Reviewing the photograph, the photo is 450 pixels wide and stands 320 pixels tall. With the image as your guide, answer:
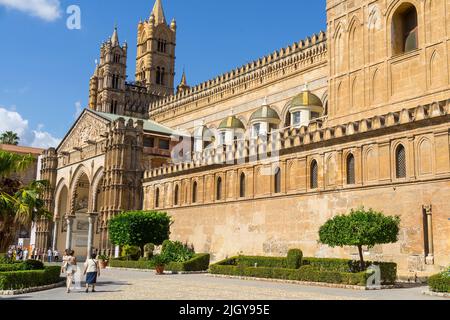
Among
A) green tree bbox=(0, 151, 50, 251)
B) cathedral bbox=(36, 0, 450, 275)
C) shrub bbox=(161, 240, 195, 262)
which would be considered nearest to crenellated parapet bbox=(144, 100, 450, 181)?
cathedral bbox=(36, 0, 450, 275)

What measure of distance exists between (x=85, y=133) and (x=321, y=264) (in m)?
41.6

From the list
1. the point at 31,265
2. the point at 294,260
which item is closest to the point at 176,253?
the point at 294,260

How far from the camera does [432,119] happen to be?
2662cm

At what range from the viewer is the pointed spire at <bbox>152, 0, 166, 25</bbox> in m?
92.1

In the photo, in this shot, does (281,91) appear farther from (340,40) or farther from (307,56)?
(340,40)

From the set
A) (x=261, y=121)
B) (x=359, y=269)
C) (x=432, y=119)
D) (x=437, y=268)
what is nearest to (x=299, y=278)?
(x=359, y=269)

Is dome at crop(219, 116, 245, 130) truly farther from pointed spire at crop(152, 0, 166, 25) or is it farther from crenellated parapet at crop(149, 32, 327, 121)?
pointed spire at crop(152, 0, 166, 25)

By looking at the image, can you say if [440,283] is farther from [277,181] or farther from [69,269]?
[277,181]

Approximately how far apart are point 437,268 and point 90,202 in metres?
40.0

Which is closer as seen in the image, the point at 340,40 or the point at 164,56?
the point at 340,40

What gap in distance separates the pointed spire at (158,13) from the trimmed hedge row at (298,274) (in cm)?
6781

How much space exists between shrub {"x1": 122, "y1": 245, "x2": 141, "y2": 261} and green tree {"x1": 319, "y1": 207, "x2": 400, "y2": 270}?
67.4 ft

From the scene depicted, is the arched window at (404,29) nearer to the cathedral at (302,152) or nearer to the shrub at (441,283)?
the cathedral at (302,152)

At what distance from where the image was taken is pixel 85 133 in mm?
62531
